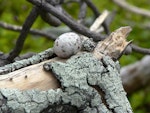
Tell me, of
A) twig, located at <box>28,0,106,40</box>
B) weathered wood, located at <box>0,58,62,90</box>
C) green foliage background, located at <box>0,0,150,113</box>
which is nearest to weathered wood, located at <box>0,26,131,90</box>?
weathered wood, located at <box>0,58,62,90</box>

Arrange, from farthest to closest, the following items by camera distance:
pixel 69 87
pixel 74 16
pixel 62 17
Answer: pixel 74 16
pixel 62 17
pixel 69 87

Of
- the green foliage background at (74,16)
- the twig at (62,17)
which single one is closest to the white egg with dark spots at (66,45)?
the twig at (62,17)

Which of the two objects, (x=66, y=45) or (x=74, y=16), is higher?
(x=74, y=16)

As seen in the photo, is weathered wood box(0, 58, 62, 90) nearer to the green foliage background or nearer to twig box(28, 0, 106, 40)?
twig box(28, 0, 106, 40)

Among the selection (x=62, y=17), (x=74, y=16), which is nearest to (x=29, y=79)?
(x=62, y=17)

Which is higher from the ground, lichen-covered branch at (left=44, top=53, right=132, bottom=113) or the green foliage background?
the green foliage background

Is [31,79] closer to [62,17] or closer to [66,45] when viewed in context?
[66,45]
